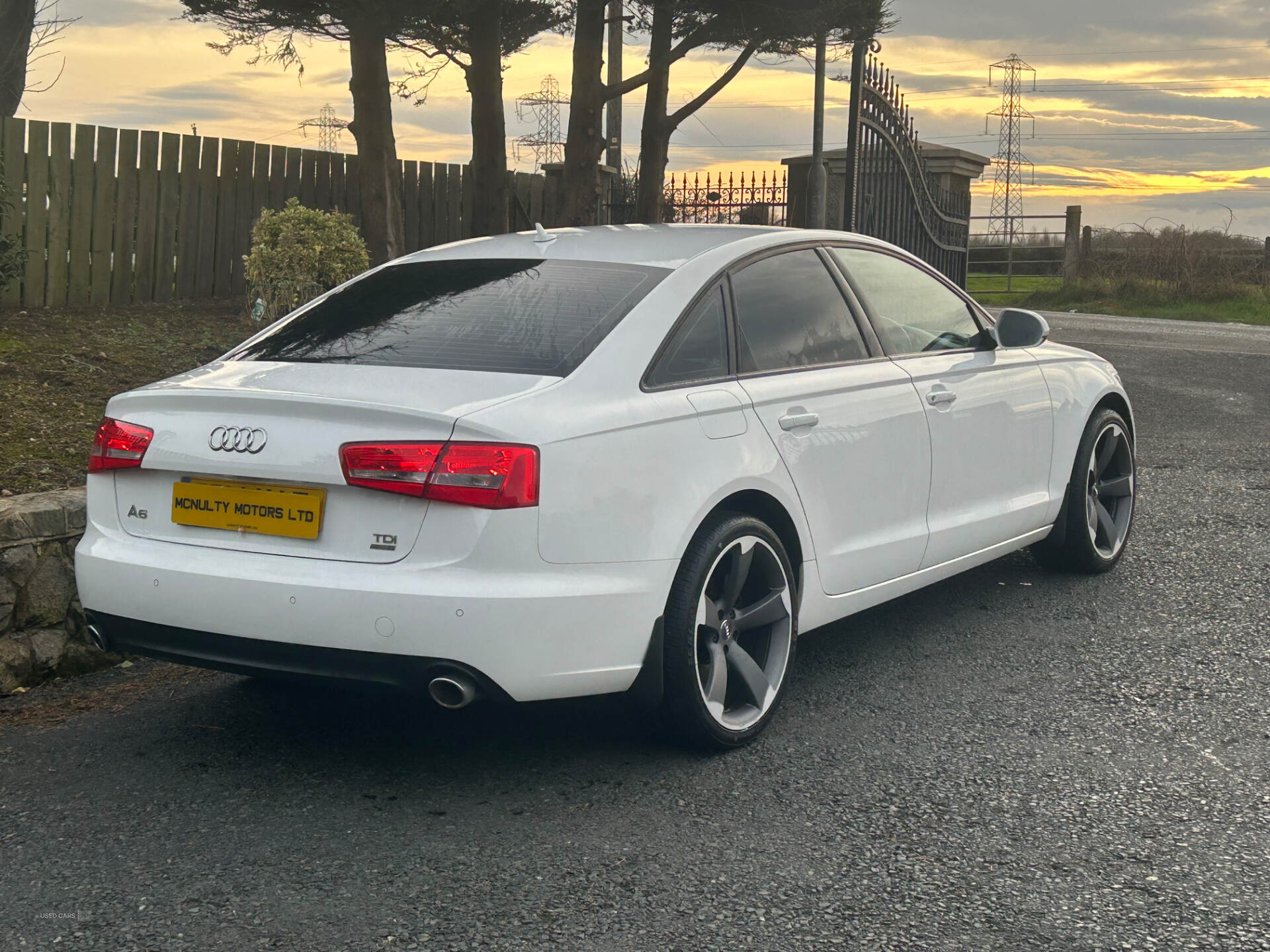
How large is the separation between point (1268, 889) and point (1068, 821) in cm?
53

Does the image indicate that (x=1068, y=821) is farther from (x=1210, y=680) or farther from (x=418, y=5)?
(x=418, y=5)

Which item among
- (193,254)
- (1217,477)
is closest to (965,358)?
(1217,477)

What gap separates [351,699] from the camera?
4.64 m

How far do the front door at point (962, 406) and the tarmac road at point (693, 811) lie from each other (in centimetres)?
48

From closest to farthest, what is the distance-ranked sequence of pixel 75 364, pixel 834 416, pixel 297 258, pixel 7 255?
pixel 834 416 < pixel 75 364 < pixel 7 255 < pixel 297 258

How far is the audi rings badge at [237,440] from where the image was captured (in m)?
3.60

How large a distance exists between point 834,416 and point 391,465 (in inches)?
65.3

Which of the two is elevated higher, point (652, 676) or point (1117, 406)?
point (1117, 406)

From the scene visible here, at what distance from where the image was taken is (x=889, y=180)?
19.2 meters

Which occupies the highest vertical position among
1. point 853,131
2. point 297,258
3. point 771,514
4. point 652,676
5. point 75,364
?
point 853,131

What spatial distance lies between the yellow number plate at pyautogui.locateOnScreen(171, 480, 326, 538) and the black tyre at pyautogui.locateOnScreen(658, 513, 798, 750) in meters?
1.00

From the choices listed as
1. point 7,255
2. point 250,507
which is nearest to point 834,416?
point 250,507

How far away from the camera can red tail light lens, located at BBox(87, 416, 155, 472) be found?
12.6ft

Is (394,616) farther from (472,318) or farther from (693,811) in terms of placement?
(472,318)
